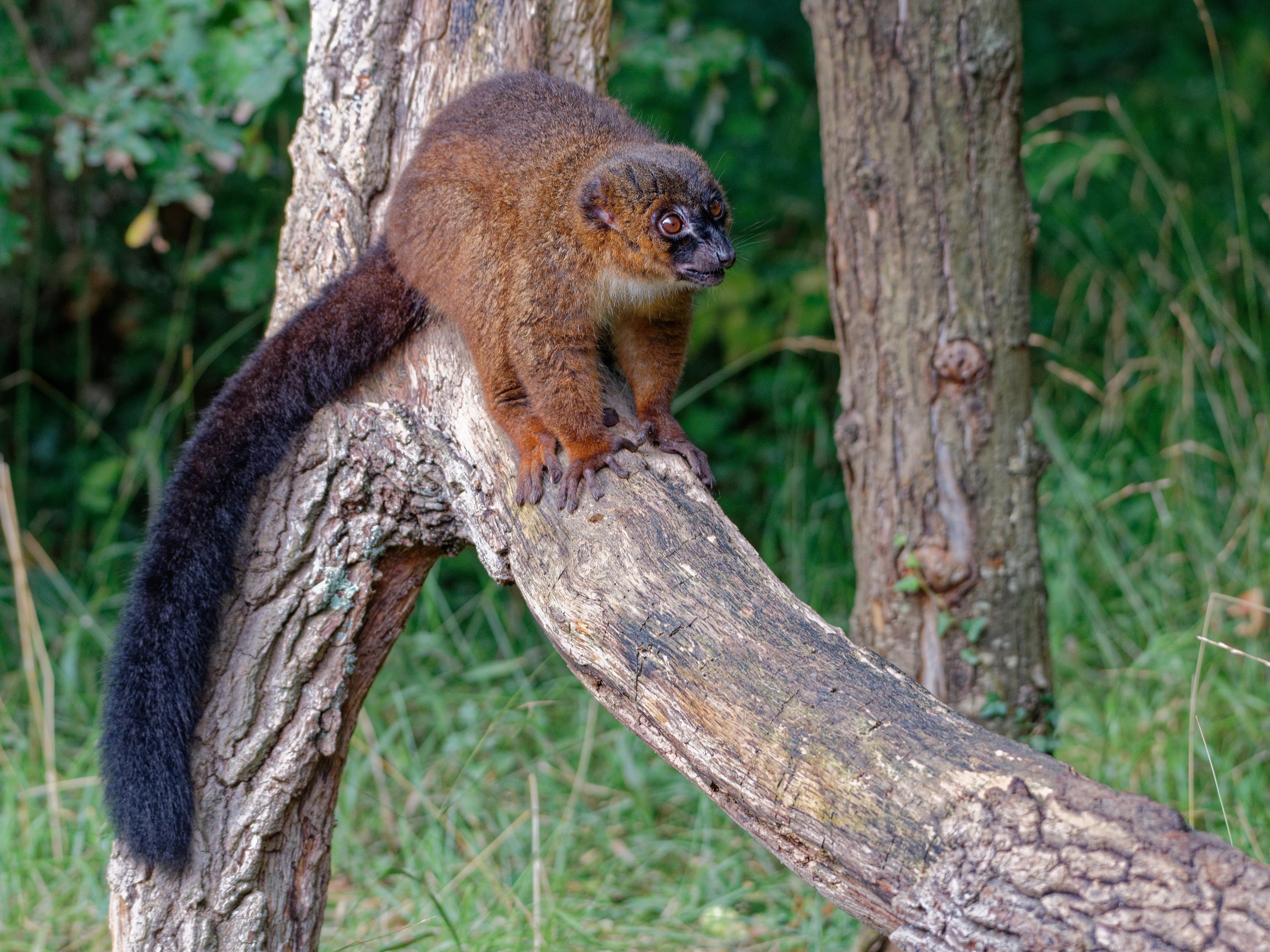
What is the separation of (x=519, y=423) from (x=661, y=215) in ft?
1.98

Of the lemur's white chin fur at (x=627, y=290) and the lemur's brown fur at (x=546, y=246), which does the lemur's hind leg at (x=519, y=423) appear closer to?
the lemur's brown fur at (x=546, y=246)

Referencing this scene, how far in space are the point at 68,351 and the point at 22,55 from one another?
2209mm

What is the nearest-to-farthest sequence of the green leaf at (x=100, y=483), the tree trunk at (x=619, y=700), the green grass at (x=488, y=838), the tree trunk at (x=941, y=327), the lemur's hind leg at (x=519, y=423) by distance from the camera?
the tree trunk at (x=619, y=700) < the lemur's hind leg at (x=519, y=423) < the tree trunk at (x=941, y=327) < the green grass at (x=488, y=838) < the green leaf at (x=100, y=483)

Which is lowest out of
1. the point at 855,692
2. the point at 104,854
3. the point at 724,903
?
the point at 104,854

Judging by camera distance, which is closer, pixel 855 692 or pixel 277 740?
pixel 855 692

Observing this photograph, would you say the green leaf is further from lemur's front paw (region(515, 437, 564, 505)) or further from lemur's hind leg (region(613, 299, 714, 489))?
lemur's front paw (region(515, 437, 564, 505))

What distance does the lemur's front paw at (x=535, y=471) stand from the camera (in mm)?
2291

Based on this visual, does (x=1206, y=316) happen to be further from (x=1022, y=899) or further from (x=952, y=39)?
(x=1022, y=899)

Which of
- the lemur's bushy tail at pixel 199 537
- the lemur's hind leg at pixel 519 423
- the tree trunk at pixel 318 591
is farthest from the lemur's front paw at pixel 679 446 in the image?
the lemur's bushy tail at pixel 199 537

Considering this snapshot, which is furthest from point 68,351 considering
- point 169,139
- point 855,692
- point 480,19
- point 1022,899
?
point 1022,899

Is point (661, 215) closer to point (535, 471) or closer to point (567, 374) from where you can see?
point (567, 374)

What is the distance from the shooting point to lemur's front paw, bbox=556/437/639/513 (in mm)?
2240

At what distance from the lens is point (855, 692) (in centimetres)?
175

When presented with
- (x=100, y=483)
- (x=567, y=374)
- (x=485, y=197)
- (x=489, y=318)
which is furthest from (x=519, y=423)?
(x=100, y=483)
